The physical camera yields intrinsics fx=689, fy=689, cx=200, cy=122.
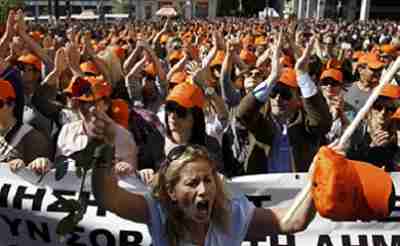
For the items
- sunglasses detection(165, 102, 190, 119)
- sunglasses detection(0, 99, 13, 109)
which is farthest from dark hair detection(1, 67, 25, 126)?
sunglasses detection(165, 102, 190, 119)

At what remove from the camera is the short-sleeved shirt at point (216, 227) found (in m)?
2.55

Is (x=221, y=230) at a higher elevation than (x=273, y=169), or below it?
higher

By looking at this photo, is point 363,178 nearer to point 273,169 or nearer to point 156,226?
point 156,226

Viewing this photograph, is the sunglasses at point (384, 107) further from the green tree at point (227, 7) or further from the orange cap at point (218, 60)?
the green tree at point (227, 7)

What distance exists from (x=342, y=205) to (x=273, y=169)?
235 centimetres

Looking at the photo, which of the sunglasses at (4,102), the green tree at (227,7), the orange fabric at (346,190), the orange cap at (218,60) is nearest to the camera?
the orange fabric at (346,190)

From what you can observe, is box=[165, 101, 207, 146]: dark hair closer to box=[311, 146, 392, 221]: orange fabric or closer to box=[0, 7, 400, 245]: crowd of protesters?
box=[0, 7, 400, 245]: crowd of protesters

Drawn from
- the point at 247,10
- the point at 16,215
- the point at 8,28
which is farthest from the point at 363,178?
the point at 247,10

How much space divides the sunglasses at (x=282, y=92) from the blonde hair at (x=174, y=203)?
6.46 ft

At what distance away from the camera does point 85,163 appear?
2.35 meters

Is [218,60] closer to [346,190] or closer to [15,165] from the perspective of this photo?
[15,165]

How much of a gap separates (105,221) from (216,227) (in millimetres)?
1476

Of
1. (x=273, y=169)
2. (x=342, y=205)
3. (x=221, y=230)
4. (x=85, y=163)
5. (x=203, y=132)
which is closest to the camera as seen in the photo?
(x=342, y=205)

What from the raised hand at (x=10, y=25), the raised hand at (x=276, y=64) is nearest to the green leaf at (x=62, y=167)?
the raised hand at (x=276, y=64)
